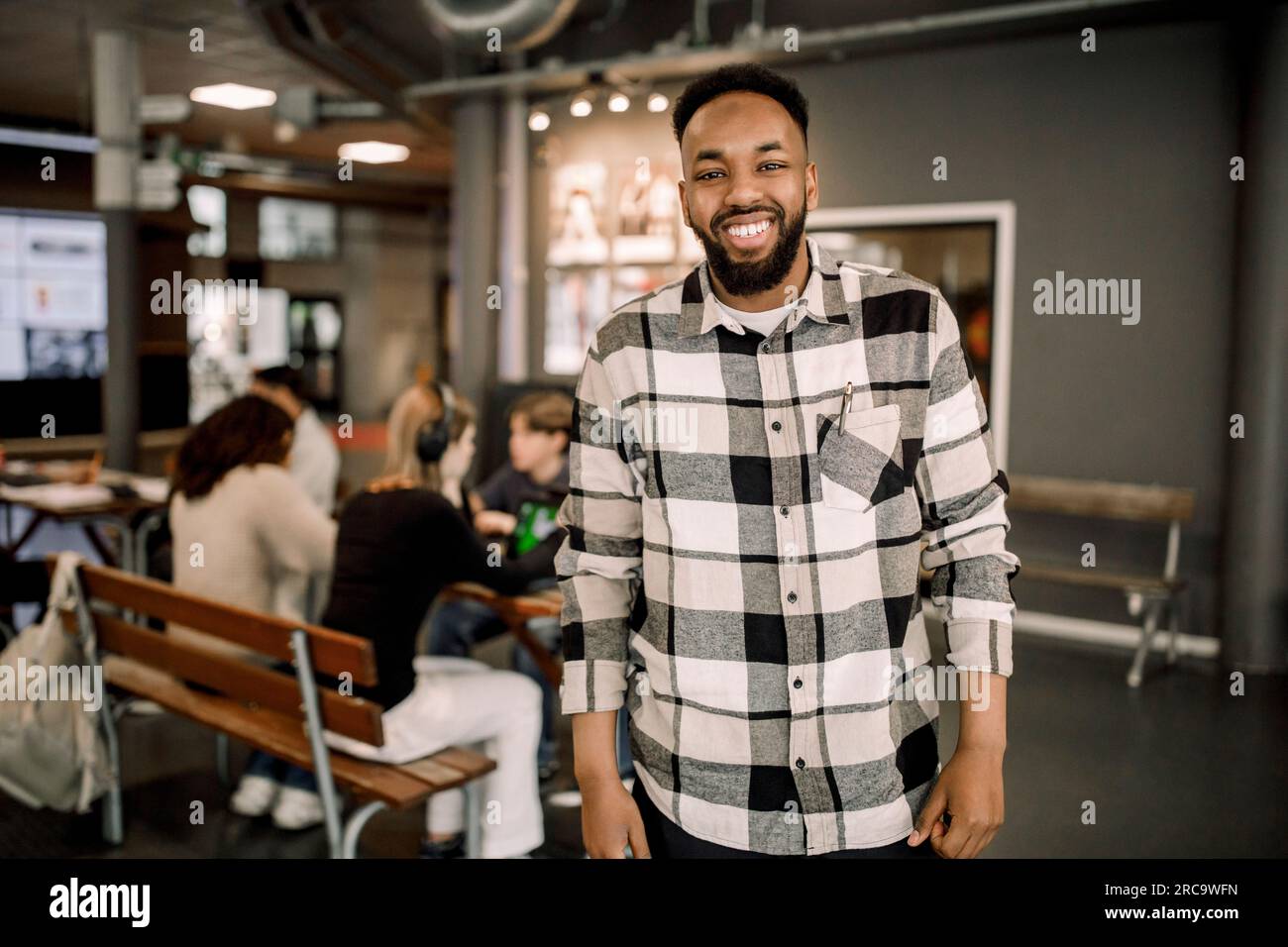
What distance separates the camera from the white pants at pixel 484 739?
2.64 m

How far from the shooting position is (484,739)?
2814 millimetres

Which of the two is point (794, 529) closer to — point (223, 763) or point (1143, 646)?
point (223, 763)

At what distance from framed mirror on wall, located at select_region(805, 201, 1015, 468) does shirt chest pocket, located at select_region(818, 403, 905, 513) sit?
170 inches

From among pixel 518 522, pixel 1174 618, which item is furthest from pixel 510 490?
pixel 1174 618

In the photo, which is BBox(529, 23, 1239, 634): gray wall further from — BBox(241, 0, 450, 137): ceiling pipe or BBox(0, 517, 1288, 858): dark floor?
BBox(241, 0, 450, 137): ceiling pipe

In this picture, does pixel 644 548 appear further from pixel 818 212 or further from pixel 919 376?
pixel 818 212

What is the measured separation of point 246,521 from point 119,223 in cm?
499

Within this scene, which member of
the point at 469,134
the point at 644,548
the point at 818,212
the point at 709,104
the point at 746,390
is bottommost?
the point at 644,548

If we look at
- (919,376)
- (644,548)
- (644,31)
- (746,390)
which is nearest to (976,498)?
(919,376)

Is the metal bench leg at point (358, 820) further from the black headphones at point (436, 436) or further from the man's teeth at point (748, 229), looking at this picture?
the man's teeth at point (748, 229)

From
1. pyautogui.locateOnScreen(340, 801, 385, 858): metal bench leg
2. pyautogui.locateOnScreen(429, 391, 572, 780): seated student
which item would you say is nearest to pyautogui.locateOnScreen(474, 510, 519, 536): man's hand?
pyautogui.locateOnScreen(429, 391, 572, 780): seated student
